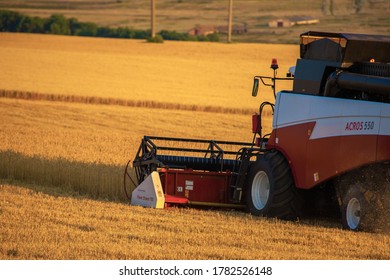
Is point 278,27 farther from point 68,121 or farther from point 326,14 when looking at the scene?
point 68,121

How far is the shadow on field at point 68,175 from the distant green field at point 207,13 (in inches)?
1586

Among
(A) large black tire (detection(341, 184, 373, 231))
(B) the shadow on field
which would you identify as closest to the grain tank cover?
(A) large black tire (detection(341, 184, 373, 231))

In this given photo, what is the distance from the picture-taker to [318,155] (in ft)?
40.8

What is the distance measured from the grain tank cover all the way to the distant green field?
43.2m

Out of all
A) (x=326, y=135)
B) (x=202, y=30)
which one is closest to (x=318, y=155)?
(x=326, y=135)

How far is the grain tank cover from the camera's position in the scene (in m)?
12.7

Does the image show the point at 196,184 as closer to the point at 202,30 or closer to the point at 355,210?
the point at 355,210

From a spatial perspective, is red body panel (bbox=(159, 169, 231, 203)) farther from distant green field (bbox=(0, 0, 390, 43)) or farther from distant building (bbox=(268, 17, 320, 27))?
distant building (bbox=(268, 17, 320, 27))

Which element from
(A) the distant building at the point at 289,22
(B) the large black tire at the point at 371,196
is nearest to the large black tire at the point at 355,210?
(B) the large black tire at the point at 371,196

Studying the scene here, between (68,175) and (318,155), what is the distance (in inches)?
209

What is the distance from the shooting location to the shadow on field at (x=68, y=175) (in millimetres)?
15664

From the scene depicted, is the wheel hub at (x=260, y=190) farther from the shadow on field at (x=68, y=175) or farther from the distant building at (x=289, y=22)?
the distant building at (x=289, y=22)

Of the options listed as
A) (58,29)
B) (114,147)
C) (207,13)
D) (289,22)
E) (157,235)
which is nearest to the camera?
(157,235)
